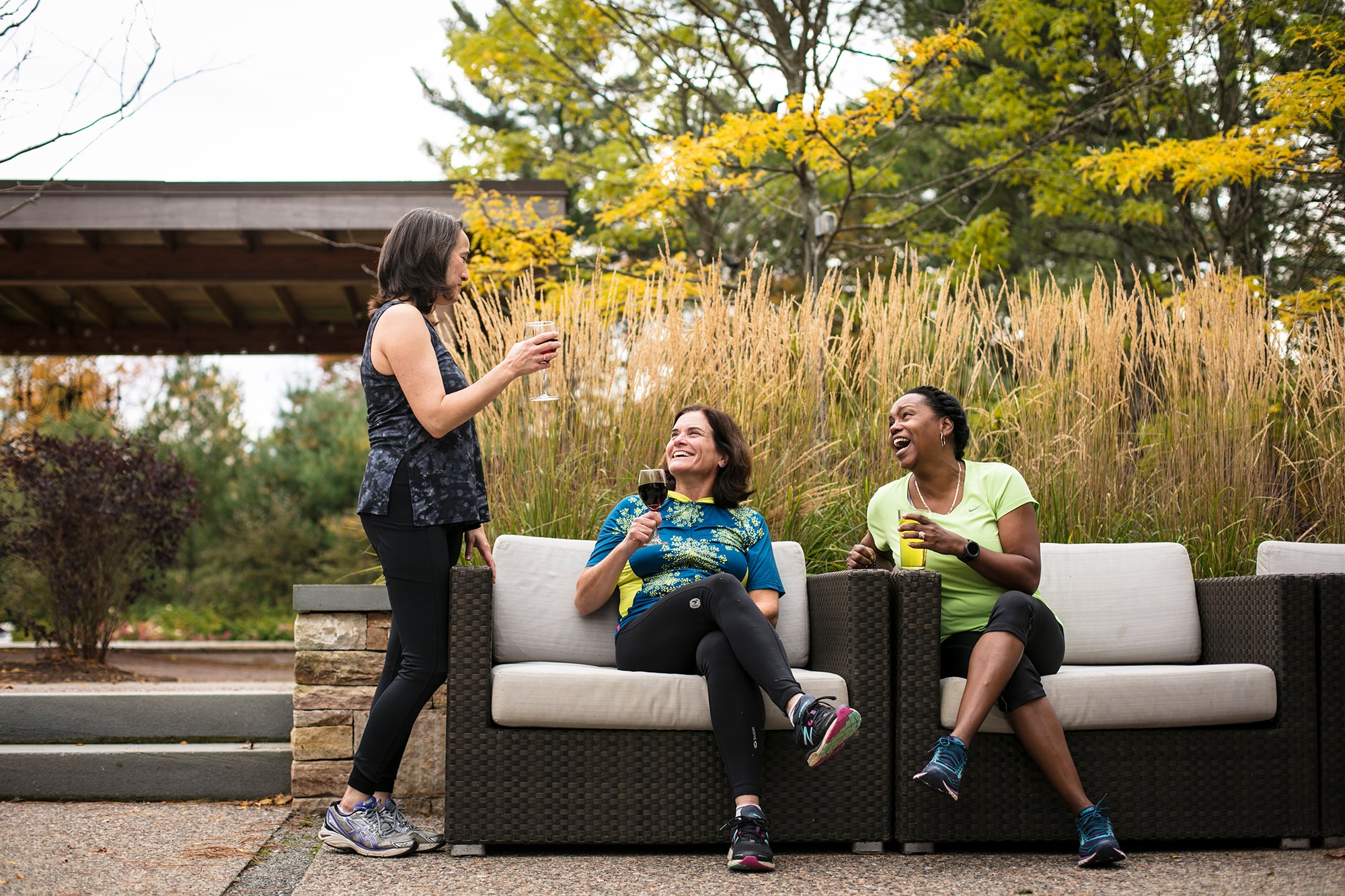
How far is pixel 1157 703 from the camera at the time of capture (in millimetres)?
2312

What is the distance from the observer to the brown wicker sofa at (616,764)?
2244mm

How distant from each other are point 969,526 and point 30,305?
744 cm

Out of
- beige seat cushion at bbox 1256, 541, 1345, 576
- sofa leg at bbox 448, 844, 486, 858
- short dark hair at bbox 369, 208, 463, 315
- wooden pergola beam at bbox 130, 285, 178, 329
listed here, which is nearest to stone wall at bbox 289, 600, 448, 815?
sofa leg at bbox 448, 844, 486, 858

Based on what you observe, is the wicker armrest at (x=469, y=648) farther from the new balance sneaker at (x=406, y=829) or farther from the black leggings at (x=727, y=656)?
the black leggings at (x=727, y=656)

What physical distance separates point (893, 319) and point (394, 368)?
1892mm

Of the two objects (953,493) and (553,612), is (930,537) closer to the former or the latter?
(953,493)

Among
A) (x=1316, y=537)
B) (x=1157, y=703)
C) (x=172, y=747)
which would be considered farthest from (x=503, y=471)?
(x=1316, y=537)

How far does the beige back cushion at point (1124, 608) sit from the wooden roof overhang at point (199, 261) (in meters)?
3.98

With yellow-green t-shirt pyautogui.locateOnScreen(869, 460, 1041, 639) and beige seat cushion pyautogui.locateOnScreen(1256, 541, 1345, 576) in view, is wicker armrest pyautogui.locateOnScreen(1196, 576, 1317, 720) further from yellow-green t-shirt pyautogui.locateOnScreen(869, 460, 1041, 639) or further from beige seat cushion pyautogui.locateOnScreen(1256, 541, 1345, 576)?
yellow-green t-shirt pyautogui.locateOnScreen(869, 460, 1041, 639)

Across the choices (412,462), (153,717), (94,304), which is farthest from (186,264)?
(412,462)

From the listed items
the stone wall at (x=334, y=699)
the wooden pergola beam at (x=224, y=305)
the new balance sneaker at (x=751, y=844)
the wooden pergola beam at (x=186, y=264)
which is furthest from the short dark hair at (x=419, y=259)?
the wooden pergola beam at (x=224, y=305)

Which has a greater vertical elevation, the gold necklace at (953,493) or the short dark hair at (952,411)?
the short dark hair at (952,411)

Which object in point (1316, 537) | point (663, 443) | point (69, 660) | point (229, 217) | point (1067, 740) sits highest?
point (229, 217)

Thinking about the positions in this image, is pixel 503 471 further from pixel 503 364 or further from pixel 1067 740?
pixel 1067 740
